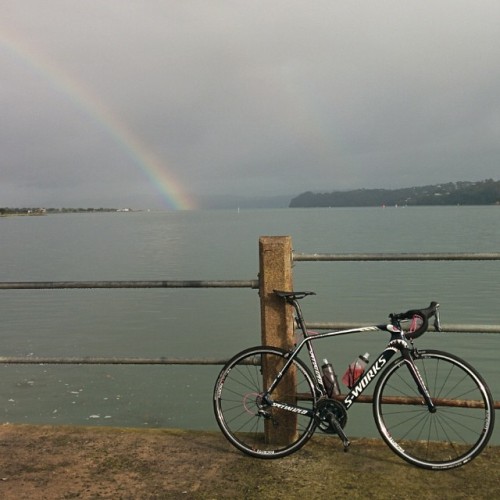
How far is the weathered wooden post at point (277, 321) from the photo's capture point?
13.0 ft

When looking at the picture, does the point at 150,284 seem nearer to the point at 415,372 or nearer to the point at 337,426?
the point at 337,426

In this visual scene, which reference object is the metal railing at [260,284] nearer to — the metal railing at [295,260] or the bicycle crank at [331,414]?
the metal railing at [295,260]

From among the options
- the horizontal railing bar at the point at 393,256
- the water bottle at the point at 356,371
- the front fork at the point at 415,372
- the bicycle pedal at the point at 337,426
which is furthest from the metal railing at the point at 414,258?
the bicycle pedal at the point at 337,426

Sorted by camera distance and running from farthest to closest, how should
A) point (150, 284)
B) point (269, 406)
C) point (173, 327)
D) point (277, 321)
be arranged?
point (173, 327), point (150, 284), point (277, 321), point (269, 406)

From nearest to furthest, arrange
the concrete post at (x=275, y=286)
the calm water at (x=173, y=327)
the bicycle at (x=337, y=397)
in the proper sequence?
1. the bicycle at (x=337, y=397)
2. the concrete post at (x=275, y=286)
3. the calm water at (x=173, y=327)

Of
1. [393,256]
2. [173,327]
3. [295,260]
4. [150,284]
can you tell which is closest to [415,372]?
[393,256]

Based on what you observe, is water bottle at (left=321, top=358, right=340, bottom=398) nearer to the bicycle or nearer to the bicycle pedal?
the bicycle

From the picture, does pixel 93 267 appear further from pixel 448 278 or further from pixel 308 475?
pixel 308 475

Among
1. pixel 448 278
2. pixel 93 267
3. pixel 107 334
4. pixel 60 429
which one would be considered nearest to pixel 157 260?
pixel 93 267

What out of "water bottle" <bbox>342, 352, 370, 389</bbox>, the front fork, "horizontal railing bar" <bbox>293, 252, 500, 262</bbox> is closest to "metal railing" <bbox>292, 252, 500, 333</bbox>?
"horizontal railing bar" <bbox>293, 252, 500, 262</bbox>

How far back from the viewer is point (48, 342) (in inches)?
594

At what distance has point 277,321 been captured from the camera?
4.05m

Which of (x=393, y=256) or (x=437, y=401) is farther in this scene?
(x=393, y=256)

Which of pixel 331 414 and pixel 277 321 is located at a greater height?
pixel 277 321
